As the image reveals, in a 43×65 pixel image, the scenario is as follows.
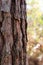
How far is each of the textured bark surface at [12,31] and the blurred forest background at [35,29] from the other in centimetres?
245

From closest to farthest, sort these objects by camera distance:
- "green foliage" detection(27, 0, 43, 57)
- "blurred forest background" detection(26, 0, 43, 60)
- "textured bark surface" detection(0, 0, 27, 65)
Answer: "textured bark surface" detection(0, 0, 27, 65) < "blurred forest background" detection(26, 0, 43, 60) < "green foliage" detection(27, 0, 43, 57)

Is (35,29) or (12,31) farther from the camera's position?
(35,29)

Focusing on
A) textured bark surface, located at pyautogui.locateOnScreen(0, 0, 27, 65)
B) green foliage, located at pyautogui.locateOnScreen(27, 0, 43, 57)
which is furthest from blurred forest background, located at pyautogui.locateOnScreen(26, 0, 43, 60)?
textured bark surface, located at pyautogui.locateOnScreen(0, 0, 27, 65)

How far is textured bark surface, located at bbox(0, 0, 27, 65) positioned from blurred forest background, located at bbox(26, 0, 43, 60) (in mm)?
2452

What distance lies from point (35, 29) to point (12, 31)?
3.28 meters

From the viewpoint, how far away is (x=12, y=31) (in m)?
1.14

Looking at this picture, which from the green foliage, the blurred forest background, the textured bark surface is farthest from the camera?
the green foliage

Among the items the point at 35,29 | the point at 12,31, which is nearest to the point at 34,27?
the point at 35,29

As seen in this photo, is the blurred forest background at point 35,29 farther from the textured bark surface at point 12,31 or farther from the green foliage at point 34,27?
the textured bark surface at point 12,31

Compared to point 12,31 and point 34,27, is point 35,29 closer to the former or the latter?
point 34,27

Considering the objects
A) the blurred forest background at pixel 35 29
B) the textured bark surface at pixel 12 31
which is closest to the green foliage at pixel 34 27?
the blurred forest background at pixel 35 29

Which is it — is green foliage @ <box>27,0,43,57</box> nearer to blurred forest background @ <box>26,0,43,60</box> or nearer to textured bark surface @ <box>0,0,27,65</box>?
blurred forest background @ <box>26,0,43,60</box>

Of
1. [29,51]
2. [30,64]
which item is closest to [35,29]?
[29,51]

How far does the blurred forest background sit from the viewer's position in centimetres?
371
